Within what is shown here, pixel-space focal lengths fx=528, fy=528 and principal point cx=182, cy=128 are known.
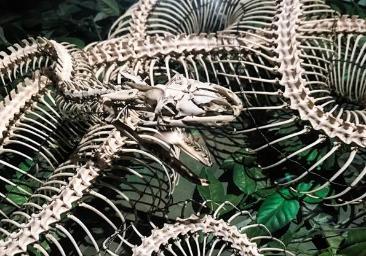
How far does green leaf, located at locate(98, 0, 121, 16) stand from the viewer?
9.37 feet

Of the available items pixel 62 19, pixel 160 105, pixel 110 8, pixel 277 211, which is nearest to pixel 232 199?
pixel 277 211

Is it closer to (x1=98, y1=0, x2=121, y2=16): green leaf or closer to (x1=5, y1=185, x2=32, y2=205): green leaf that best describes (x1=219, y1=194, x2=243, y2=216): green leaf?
(x1=5, y1=185, x2=32, y2=205): green leaf

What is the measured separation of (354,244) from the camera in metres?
1.76

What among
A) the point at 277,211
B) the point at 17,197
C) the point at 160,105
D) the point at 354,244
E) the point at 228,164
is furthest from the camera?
the point at 228,164

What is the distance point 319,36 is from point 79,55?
39.9 inches

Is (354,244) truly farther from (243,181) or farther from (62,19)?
(62,19)

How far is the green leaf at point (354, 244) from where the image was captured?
1.73 metres

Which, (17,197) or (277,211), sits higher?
(17,197)

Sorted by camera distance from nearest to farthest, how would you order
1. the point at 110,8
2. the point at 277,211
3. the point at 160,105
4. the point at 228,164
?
the point at 160,105 < the point at 277,211 < the point at 228,164 < the point at 110,8

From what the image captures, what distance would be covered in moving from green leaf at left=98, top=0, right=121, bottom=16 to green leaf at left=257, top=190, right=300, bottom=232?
142 cm

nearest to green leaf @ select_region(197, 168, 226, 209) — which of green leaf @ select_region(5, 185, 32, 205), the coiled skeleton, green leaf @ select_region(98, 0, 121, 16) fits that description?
the coiled skeleton

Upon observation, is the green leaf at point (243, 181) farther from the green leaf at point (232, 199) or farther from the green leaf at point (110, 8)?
the green leaf at point (110, 8)

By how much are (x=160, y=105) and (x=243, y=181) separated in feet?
2.32

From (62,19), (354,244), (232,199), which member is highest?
(62,19)
